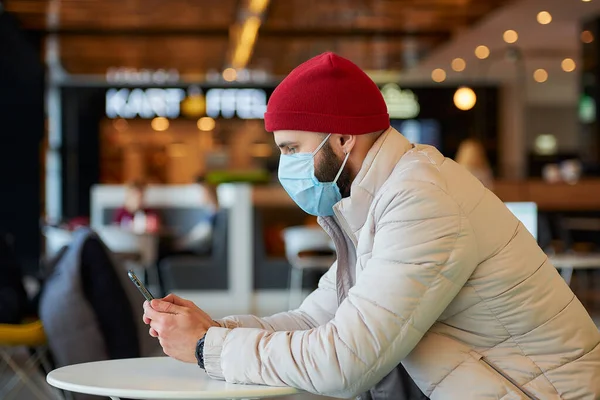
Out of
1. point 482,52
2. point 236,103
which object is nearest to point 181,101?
point 236,103

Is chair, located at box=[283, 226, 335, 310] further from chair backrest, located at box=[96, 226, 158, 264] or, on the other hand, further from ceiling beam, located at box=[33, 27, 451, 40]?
ceiling beam, located at box=[33, 27, 451, 40]

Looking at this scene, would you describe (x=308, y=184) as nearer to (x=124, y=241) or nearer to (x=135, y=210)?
(x=124, y=241)

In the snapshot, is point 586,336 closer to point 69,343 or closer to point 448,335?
point 448,335

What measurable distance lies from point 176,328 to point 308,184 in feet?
1.29

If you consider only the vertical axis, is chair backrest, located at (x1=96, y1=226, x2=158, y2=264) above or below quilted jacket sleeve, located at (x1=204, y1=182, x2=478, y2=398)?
Answer: below

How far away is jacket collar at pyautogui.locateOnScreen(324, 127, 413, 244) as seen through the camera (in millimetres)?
1902

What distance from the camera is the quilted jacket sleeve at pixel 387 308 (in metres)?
1.72

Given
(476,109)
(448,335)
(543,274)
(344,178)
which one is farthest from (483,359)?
(476,109)

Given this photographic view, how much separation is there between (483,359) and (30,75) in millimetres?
11900

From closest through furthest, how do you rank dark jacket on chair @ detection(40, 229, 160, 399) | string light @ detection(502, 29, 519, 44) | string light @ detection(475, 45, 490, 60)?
dark jacket on chair @ detection(40, 229, 160, 399), string light @ detection(502, 29, 519, 44), string light @ detection(475, 45, 490, 60)

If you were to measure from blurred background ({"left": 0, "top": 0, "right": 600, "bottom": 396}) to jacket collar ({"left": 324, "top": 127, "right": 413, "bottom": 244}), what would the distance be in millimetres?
4337

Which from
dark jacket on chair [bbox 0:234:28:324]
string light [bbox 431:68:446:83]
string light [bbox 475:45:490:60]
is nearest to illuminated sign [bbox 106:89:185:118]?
string light [bbox 431:68:446:83]

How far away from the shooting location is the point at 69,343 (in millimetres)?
3562

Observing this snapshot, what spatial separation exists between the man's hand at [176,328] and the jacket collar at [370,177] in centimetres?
36
